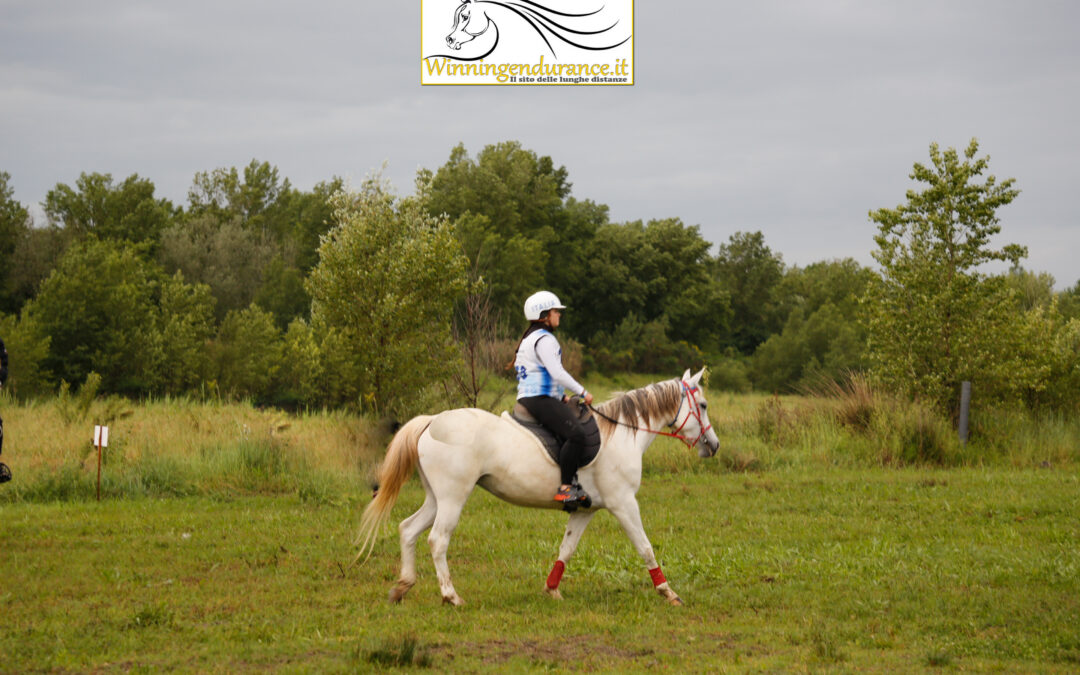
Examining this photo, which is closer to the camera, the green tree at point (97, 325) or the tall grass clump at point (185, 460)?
the tall grass clump at point (185, 460)

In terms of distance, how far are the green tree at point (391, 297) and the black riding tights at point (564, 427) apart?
12.9 m

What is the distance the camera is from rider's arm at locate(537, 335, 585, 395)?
Result: 8.37 m

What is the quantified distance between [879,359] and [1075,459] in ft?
14.7

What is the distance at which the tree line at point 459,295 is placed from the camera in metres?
22.0

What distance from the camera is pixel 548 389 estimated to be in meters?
8.68

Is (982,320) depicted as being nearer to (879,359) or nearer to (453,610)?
(879,359)

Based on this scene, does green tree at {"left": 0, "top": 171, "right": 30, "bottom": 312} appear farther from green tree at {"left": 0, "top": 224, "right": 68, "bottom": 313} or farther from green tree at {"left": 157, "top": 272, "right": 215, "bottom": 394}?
green tree at {"left": 157, "top": 272, "right": 215, "bottom": 394}

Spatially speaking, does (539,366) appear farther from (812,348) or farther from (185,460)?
(812,348)

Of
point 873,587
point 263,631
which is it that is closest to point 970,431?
point 873,587

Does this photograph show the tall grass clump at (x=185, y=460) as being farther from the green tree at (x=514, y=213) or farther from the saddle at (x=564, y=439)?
the green tree at (x=514, y=213)

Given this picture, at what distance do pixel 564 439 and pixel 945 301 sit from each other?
15.7 metres

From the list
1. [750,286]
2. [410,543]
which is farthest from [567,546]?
[750,286]

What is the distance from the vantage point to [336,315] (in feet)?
73.6

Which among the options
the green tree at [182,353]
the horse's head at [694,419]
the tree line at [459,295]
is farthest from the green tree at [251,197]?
the horse's head at [694,419]
